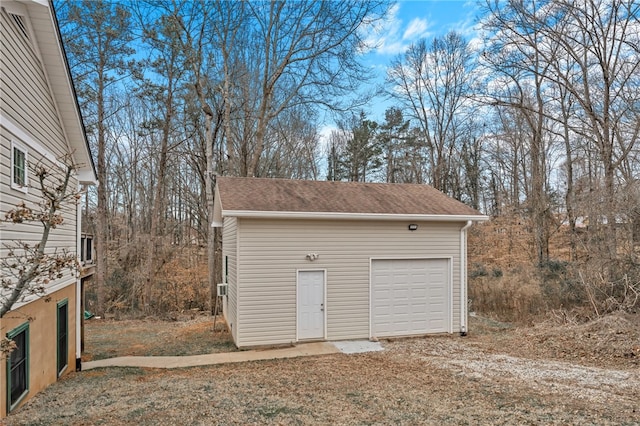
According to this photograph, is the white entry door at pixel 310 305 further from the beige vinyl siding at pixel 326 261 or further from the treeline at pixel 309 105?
the treeline at pixel 309 105

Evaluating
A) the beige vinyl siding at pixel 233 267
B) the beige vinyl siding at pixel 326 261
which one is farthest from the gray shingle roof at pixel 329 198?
the beige vinyl siding at pixel 233 267

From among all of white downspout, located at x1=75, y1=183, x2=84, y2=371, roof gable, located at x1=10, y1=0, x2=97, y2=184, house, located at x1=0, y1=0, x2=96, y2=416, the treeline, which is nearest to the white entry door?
white downspout, located at x1=75, y1=183, x2=84, y2=371

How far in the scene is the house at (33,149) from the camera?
4.56 metres

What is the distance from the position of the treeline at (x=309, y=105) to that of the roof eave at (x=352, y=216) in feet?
15.7

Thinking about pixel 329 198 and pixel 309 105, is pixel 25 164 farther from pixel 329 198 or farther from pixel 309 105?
pixel 309 105

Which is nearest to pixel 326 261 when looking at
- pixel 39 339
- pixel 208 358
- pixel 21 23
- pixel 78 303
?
pixel 208 358

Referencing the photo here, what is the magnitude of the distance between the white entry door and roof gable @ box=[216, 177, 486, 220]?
1481 mm

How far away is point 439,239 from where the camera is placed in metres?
9.99

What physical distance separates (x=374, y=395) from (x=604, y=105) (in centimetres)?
1348

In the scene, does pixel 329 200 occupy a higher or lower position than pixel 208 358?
higher

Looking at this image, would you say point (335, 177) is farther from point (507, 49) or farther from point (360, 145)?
point (507, 49)

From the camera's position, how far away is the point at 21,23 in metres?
5.09

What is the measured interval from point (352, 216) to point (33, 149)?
19.7ft

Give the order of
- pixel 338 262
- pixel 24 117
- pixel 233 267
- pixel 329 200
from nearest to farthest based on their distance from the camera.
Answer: pixel 24 117, pixel 338 262, pixel 233 267, pixel 329 200
